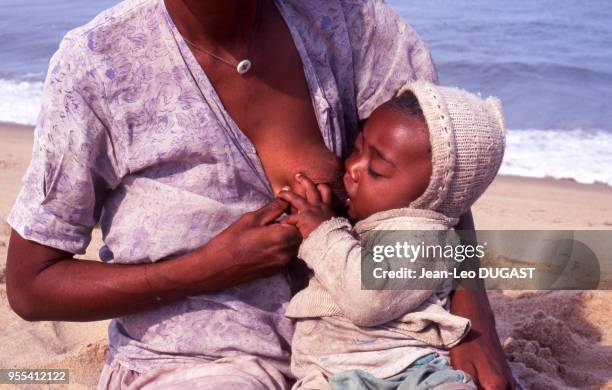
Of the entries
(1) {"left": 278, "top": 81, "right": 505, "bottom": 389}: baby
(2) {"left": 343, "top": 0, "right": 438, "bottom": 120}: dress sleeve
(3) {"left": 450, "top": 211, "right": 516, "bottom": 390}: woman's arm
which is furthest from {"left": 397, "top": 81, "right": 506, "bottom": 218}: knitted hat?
(3) {"left": 450, "top": 211, "right": 516, "bottom": 390}: woman's arm

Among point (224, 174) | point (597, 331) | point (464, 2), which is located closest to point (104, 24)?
point (224, 174)

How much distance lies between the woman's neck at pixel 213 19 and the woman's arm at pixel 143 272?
1.47 feet

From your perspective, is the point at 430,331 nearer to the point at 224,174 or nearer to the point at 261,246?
the point at 261,246

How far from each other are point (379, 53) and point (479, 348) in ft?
2.97

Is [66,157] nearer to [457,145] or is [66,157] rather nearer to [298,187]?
[298,187]

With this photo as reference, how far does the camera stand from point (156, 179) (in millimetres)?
2039

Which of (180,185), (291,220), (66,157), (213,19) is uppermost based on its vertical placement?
(213,19)

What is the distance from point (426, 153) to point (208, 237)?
63cm

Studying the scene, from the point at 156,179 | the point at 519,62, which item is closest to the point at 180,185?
the point at 156,179

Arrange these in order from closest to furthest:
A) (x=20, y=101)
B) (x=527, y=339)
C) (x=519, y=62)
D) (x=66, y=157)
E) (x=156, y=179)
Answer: (x=66, y=157)
(x=156, y=179)
(x=527, y=339)
(x=20, y=101)
(x=519, y=62)

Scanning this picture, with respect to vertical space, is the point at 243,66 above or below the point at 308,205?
above

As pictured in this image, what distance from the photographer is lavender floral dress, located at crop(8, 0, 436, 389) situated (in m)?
1.93

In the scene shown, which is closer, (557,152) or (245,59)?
(245,59)

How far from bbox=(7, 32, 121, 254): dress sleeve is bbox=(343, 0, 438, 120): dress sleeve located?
2.60 feet
